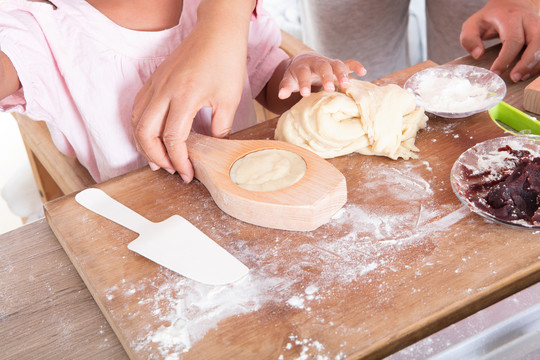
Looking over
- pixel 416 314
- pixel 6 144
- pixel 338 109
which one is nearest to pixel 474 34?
pixel 338 109

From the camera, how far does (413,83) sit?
109 centimetres

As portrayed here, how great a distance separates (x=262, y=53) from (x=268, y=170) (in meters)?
0.52

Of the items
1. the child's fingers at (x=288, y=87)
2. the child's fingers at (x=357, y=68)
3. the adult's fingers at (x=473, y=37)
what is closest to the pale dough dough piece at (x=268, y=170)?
the child's fingers at (x=288, y=87)

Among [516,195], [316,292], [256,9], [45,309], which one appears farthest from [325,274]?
[256,9]

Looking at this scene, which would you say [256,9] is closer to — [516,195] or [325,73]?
[325,73]

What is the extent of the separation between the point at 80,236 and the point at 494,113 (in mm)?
832

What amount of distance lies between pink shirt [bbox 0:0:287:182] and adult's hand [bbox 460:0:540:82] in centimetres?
53

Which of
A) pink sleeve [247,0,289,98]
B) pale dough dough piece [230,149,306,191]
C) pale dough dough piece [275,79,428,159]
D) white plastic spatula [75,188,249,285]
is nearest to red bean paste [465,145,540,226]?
pale dough dough piece [275,79,428,159]

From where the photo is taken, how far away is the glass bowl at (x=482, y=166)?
2.70 ft

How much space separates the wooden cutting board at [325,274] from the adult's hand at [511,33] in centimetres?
36

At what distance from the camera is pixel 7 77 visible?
984 mm

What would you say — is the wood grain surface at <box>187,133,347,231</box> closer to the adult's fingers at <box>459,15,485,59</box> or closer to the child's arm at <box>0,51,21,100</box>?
the child's arm at <box>0,51,21,100</box>

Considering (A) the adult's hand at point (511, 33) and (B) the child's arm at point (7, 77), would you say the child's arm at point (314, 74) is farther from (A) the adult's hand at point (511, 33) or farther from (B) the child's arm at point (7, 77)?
(B) the child's arm at point (7, 77)

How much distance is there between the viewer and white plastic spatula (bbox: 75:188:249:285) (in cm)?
76
